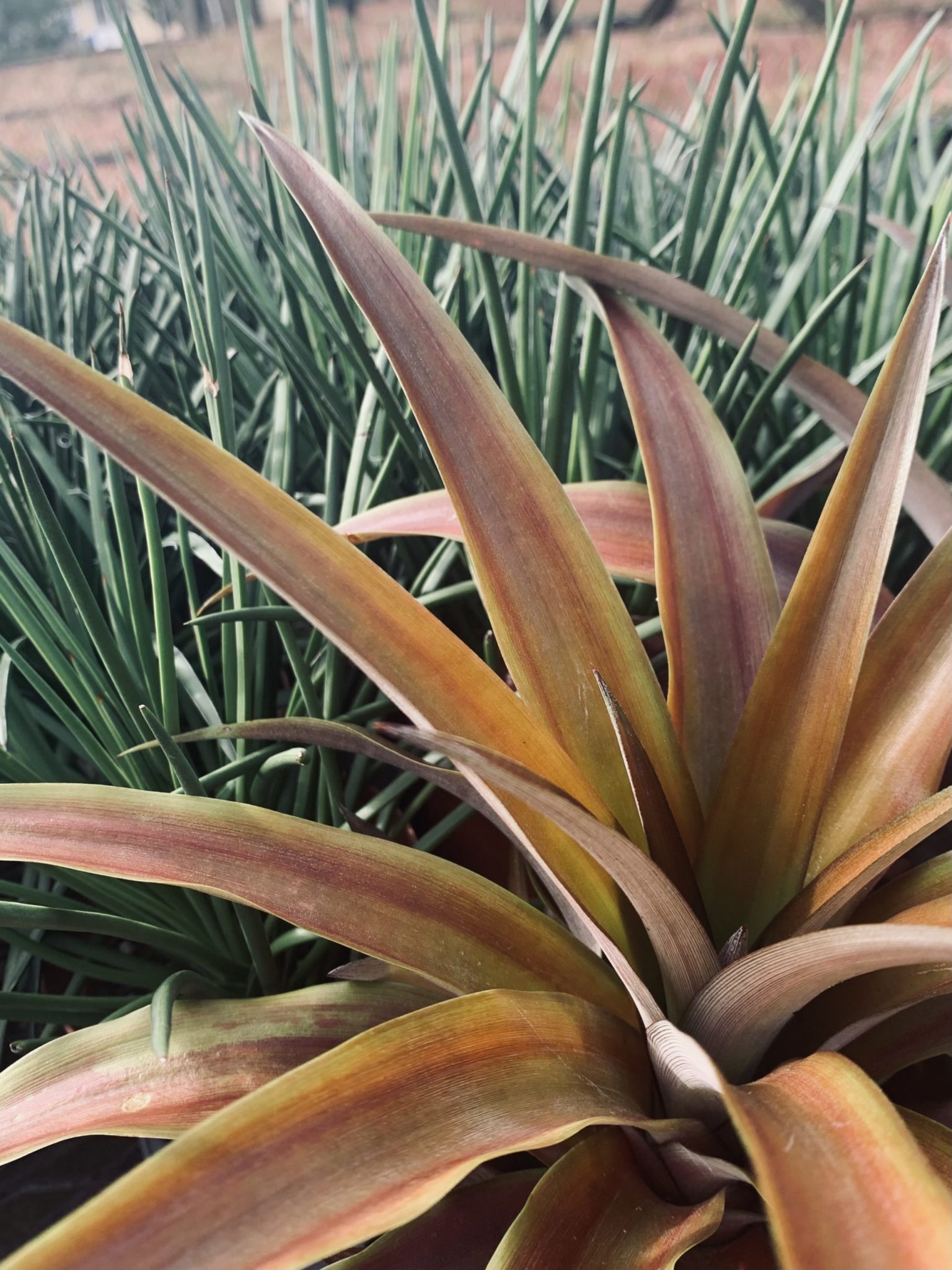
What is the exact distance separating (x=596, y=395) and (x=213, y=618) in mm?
346

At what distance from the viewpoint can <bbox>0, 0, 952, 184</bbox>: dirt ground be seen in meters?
2.28

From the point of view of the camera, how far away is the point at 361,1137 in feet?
0.61

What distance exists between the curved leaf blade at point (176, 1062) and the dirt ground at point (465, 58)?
2.41 metres

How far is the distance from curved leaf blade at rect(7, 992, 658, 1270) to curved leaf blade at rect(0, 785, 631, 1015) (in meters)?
0.03

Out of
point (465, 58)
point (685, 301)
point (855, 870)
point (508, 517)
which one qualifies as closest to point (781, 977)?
point (855, 870)

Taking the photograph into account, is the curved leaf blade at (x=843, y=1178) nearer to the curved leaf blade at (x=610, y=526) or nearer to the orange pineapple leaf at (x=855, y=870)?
the orange pineapple leaf at (x=855, y=870)

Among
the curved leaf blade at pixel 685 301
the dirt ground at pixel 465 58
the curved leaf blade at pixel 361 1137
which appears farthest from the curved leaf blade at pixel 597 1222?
the dirt ground at pixel 465 58

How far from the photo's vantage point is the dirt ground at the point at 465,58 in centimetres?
228

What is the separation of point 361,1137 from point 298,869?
8cm

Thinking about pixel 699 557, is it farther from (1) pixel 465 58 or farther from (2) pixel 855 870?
(1) pixel 465 58

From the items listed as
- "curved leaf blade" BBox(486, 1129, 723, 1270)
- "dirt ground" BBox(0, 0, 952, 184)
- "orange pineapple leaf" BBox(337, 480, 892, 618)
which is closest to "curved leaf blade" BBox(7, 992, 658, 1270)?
"curved leaf blade" BBox(486, 1129, 723, 1270)

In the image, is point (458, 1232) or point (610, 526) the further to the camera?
point (610, 526)

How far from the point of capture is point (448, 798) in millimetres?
438

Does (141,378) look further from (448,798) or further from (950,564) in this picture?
(950,564)
